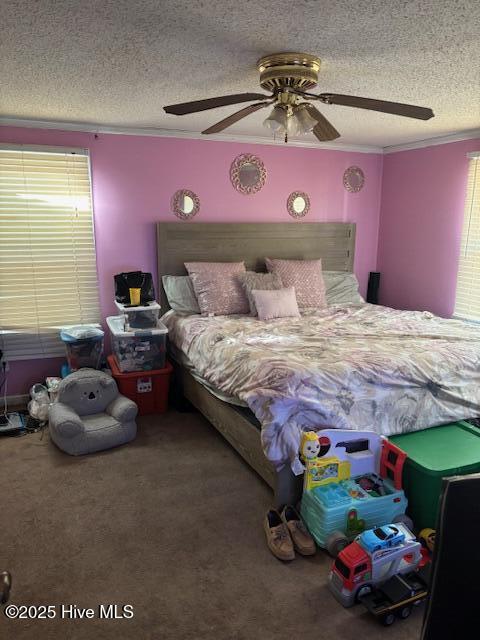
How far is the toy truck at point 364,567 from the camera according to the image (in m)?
1.81

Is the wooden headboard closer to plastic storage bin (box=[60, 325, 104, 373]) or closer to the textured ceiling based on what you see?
plastic storage bin (box=[60, 325, 104, 373])

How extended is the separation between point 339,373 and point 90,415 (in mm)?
1790

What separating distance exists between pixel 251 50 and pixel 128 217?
2154 millimetres

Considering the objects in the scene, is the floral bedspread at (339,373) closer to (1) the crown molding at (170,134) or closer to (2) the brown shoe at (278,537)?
(2) the brown shoe at (278,537)

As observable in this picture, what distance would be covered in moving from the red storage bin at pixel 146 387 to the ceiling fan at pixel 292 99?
76.5 inches

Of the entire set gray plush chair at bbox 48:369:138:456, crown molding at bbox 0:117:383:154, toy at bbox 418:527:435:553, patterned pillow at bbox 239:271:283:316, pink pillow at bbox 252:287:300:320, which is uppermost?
crown molding at bbox 0:117:383:154

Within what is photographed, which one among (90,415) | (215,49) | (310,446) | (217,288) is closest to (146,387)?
(90,415)

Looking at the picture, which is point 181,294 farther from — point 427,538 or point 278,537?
point 427,538

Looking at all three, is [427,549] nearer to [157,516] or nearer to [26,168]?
[157,516]

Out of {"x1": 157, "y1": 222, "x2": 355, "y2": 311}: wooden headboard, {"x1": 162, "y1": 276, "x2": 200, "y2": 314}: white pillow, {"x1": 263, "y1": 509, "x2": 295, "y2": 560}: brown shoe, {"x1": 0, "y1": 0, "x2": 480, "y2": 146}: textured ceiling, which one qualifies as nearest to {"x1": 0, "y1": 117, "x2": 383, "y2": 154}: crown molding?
{"x1": 0, "y1": 0, "x2": 480, "y2": 146}: textured ceiling

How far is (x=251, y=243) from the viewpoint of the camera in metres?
4.33

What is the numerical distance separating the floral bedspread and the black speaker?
146 cm

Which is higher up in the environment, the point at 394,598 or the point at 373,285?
the point at 373,285

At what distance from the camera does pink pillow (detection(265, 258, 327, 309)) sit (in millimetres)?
4140
